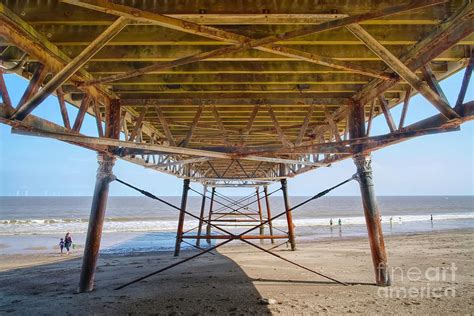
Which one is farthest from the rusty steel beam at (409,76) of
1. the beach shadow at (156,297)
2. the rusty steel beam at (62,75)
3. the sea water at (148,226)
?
the sea water at (148,226)

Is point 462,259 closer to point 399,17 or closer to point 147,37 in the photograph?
point 399,17

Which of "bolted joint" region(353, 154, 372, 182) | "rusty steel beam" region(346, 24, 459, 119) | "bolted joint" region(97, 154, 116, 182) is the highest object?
"rusty steel beam" region(346, 24, 459, 119)

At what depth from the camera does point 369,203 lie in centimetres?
580

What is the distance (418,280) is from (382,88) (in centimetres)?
500

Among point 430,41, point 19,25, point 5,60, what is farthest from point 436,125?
point 5,60

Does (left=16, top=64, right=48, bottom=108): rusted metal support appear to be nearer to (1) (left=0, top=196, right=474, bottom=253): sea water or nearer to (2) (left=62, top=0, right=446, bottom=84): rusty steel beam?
(2) (left=62, top=0, right=446, bottom=84): rusty steel beam

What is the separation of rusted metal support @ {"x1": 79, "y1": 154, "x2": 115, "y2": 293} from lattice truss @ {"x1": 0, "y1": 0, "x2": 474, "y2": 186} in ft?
1.26

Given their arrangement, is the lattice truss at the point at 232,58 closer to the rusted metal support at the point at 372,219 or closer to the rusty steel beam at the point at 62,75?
the rusty steel beam at the point at 62,75

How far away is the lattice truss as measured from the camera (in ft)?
10.4

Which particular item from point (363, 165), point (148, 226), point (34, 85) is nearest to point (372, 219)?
point (363, 165)

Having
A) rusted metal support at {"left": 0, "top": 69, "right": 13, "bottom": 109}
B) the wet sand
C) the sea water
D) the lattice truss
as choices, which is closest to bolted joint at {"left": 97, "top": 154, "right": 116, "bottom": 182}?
the lattice truss

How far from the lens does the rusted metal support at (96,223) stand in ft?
18.5

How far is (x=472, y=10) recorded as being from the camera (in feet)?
10.0

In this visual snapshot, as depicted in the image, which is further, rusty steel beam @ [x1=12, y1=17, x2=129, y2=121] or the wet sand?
the wet sand
